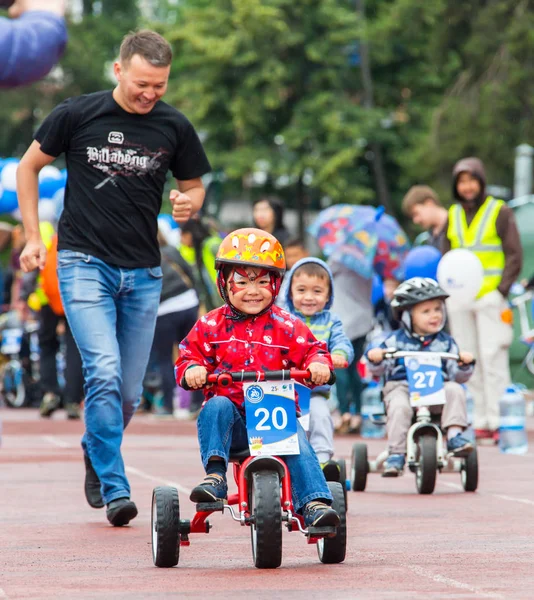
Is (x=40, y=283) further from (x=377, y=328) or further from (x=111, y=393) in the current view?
(x=111, y=393)

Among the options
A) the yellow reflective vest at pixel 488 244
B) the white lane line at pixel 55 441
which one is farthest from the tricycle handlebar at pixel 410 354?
the white lane line at pixel 55 441

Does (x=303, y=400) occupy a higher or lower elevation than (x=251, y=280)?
lower

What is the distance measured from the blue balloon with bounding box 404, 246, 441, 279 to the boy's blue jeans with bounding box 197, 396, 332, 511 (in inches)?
283

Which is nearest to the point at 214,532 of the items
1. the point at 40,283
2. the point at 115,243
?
the point at 115,243

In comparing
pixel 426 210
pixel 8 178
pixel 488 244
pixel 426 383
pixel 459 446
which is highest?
pixel 8 178

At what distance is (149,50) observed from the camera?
7.84m

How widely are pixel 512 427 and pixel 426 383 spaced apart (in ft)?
10.3

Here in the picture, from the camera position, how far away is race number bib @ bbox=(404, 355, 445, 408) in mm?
9727

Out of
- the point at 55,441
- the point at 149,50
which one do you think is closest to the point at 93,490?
the point at 149,50

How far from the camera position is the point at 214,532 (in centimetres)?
771

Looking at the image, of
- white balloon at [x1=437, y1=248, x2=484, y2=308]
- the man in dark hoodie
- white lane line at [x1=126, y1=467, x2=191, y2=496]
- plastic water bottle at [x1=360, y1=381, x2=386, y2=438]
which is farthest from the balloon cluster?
white lane line at [x1=126, y1=467, x2=191, y2=496]

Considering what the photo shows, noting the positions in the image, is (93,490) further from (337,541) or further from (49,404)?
(49,404)

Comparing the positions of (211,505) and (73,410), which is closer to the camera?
(211,505)

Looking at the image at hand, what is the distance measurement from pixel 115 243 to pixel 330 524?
2.33m
